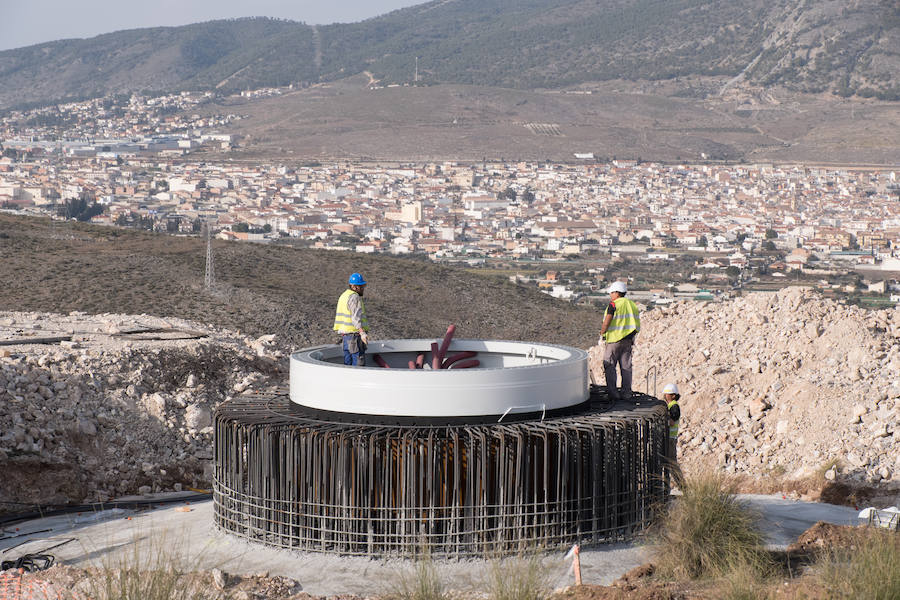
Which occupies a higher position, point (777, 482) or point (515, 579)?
point (515, 579)

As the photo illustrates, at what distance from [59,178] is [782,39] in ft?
352

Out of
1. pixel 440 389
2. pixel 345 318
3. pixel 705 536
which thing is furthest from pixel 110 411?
pixel 705 536

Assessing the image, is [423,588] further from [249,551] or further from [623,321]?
[623,321]

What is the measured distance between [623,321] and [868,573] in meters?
4.81

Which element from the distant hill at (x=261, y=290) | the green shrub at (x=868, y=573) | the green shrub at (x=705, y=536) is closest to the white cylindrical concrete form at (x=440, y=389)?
the green shrub at (x=705, y=536)

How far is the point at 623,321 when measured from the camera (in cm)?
1280

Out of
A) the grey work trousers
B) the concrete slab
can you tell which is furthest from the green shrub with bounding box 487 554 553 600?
Result: the grey work trousers

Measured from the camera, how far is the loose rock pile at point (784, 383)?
15.3m

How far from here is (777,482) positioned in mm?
15125

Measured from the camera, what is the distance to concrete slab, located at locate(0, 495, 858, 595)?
10.2m

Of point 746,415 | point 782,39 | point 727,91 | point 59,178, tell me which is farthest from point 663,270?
point 782,39

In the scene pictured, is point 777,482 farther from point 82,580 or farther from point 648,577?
point 82,580

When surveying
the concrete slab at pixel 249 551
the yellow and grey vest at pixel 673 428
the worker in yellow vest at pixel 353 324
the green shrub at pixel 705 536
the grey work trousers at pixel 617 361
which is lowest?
the concrete slab at pixel 249 551

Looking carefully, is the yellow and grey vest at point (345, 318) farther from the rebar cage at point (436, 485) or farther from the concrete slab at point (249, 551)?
the concrete slab at point (249, 551)
